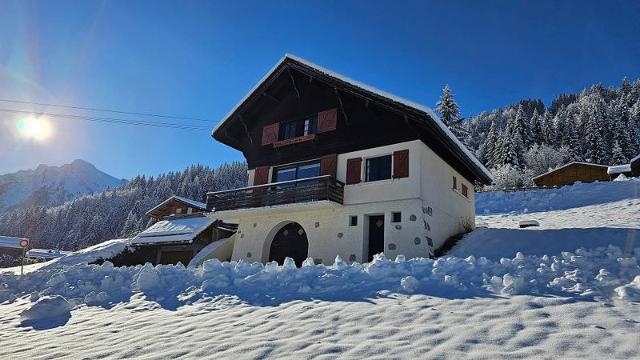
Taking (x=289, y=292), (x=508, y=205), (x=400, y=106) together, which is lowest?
(x=289, y=292)

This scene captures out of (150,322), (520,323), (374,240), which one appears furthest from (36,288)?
(520,323)

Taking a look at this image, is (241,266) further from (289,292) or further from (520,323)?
(520,323)

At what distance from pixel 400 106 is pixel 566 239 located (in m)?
8.51

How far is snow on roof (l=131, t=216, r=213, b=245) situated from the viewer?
2844 centimetres

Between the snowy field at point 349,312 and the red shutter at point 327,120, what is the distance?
10.6 m

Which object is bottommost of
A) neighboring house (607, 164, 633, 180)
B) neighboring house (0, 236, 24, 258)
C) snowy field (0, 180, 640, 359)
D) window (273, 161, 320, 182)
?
neighboring house (0, 236, 24, 258)

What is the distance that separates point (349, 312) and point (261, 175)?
1656 cm

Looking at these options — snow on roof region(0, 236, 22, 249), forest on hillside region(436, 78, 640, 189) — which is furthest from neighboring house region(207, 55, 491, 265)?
snow on roof region(0, 236, 22, 249)

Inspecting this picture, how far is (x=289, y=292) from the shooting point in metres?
8.80

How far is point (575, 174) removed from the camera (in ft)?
154

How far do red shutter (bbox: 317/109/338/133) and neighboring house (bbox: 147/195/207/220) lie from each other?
21155 mm

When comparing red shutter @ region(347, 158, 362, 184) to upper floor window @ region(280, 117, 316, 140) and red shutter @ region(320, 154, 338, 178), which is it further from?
upper floor window @ region(280, 117, 316, 140)

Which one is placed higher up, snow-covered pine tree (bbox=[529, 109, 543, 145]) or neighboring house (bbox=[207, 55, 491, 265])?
snow-covered pine tree (bbox=[529, 109, 543, 145])

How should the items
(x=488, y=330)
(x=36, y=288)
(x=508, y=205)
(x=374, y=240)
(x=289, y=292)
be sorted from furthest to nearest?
(x=508, y=205) < (x=374, y=240) < (x=36, y=288) < (x=289, y=292) < (x=488, y=330)
